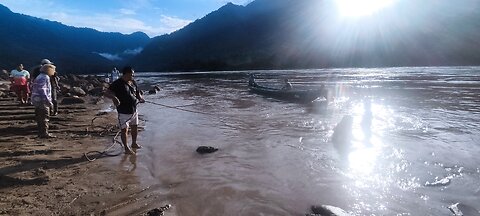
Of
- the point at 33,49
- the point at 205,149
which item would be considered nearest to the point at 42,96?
the point at 205,149

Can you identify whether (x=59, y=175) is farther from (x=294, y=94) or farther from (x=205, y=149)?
(x=294, y=94)

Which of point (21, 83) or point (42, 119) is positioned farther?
point (21, 83)

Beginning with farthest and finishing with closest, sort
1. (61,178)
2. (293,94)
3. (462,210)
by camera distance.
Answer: (293,94), (61,178), (462,210)

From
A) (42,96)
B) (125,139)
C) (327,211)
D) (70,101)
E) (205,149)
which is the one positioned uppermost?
(42,96)

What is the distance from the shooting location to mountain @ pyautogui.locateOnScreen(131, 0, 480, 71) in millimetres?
104125

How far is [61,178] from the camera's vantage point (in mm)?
6777

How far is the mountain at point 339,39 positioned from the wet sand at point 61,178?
105906 millimetres

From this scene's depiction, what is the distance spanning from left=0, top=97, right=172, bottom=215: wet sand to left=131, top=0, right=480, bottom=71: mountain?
10591 centimetres

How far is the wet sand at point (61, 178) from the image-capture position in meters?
5.48

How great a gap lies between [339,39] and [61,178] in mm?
131981

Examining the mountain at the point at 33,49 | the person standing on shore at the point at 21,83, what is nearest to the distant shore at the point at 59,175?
the person standing on shore at the point at 21,83

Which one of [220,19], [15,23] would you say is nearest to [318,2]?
[220,19]

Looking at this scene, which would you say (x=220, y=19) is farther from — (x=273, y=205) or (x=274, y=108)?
(x=273, y=205)

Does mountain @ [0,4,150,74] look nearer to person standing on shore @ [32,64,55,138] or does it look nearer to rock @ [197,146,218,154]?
person standing on shore @ [32,64,55,138]
